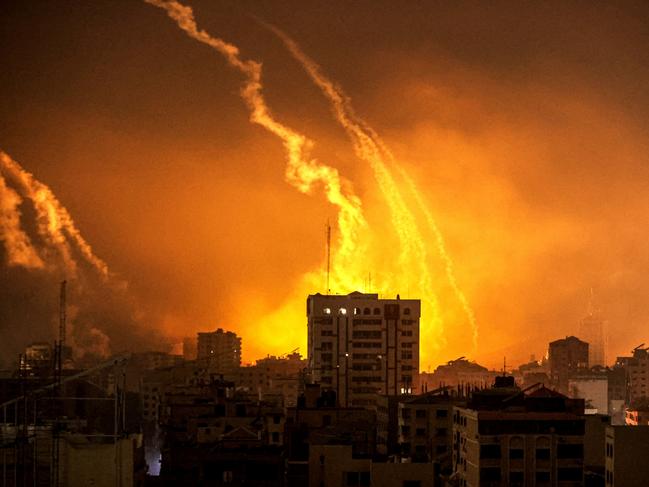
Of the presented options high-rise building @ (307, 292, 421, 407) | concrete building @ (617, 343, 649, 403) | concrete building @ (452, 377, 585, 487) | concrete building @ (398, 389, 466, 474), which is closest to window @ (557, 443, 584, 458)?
concrete building @ (452, 377, 585, 487)

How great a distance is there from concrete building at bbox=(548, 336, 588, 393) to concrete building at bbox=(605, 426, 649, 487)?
4669 centimetres

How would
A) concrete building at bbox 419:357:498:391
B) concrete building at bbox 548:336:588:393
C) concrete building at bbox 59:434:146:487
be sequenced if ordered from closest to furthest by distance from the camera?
concrete building at bbox 59:434:146:487
concrete building at bbox 419:357:498:391
concrete building at bbox 548:336:588:393

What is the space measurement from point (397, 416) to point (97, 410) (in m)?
8.31

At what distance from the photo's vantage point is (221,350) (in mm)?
65938

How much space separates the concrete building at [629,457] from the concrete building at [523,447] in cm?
135

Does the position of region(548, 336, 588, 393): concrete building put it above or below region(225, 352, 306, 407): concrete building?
above

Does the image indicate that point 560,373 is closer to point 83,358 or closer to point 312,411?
point 83,358

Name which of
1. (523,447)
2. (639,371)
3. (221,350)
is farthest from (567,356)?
(523,447)

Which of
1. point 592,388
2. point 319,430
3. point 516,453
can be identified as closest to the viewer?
point 516,453

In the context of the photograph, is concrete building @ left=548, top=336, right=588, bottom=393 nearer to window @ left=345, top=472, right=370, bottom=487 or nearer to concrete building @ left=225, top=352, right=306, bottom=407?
concrete building @ left=225, top=352, right=306, bottom=407

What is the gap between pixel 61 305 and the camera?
47.1 m

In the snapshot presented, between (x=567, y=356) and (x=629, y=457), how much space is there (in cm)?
4917

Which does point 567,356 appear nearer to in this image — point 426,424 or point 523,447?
point 426,424

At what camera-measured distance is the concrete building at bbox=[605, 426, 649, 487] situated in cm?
2452
